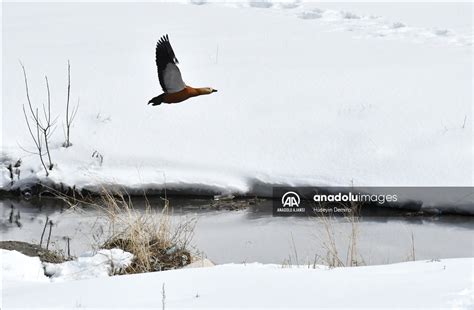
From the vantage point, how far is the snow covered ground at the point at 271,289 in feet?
11.8

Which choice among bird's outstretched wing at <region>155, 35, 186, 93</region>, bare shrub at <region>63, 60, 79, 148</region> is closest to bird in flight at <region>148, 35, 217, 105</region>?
bird's outstretched wing at <region>155, 35, 186, 93</region>

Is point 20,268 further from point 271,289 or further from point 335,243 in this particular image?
point 335,243

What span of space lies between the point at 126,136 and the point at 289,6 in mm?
5259

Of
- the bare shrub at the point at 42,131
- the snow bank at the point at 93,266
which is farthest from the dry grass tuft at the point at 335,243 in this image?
the bare shrub at the point at 42,131

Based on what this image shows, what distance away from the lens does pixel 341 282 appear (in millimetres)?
3939

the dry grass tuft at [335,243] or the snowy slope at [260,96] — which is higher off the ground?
the snowy slope at [260,96]

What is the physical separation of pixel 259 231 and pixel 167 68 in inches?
83.1

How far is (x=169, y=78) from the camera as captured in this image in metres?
5.43

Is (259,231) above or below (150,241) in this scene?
below

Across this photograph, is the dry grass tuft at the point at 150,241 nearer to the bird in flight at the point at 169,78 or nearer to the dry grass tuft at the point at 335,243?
the bird in flight at the point at 169,78

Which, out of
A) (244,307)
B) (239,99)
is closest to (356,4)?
(239,99)

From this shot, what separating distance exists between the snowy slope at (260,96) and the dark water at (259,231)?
1.20 feet

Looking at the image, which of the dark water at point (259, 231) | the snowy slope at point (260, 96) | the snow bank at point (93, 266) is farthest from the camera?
the snowy slope at point (260, 96)

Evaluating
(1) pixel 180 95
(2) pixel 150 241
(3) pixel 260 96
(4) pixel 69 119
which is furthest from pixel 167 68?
(3) pixel 260 96
